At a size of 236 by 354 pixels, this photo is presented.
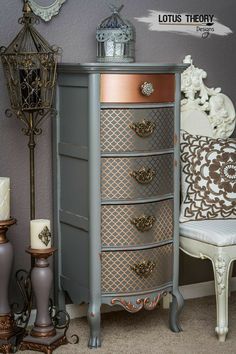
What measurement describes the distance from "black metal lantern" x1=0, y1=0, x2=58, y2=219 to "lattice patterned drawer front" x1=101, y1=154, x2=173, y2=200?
327mm

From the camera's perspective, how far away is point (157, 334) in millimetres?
3422

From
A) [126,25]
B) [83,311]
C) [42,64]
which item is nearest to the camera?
[42,64]

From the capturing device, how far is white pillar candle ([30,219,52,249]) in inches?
124

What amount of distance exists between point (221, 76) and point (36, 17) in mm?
1065

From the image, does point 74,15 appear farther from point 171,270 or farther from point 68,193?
point 171,270

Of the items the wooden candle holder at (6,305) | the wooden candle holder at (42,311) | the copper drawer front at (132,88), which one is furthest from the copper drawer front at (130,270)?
the copper drawer front at (132,88)

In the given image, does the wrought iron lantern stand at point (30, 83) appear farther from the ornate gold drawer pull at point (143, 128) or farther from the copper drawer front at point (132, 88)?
the ornate gold drawer pull at point (143, 128)

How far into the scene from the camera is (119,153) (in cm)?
319

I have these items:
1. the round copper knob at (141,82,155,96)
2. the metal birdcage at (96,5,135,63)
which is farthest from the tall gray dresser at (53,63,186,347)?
the metal birdcage at (96,5,135,63)

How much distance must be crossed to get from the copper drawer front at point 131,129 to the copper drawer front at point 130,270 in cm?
45

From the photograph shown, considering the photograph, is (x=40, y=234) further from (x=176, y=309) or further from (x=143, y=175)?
(x=176, y=309)

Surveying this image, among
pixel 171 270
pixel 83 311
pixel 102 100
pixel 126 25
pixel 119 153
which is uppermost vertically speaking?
pixel 126 25

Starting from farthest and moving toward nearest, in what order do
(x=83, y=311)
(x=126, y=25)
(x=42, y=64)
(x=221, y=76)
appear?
(x=221, y=76)
(x=83, y=311)
(x=126, y=25)
(x=42, y=64)

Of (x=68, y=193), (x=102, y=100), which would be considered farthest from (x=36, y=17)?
(x=68, y=193)
